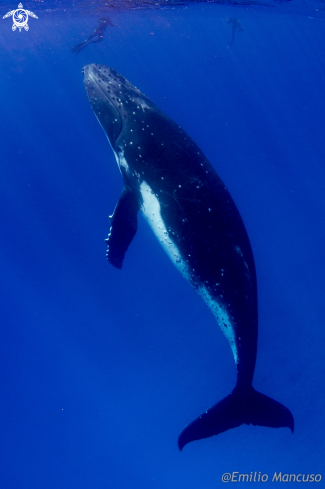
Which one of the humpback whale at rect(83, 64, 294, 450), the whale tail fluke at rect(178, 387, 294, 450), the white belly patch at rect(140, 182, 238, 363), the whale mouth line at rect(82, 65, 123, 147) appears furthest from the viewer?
the whale mouth line at rect(82, 65, 123, 147)

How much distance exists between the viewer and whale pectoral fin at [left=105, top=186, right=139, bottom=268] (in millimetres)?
5699

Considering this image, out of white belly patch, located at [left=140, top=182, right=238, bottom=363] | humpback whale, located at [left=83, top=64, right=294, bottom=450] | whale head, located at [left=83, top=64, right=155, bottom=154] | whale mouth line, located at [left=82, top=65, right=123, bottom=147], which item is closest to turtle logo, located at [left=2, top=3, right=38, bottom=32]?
whale mouth line, located at [left=82, top=65, right=123, bottom=147]

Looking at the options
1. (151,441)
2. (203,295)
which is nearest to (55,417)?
(151,441)

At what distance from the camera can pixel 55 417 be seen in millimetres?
16578

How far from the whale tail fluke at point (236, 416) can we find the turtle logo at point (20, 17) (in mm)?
24042

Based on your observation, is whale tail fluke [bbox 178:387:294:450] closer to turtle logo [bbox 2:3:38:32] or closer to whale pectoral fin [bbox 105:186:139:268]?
whale pectoral fin [bbox 105:186:139:268]

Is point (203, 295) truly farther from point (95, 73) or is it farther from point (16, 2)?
point (16, 2)

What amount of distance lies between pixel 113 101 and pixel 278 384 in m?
13.0

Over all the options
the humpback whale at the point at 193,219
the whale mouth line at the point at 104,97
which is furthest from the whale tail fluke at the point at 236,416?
the whale mouth line at the point at 104,97

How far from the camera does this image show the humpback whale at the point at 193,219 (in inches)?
173

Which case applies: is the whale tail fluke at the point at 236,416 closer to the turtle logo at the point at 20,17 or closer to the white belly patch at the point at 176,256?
the white belly patch at the point at 176,256

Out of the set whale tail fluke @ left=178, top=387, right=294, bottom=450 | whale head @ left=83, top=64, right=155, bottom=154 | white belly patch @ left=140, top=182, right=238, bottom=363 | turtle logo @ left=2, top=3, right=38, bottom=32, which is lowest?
whale tail fluke @ left=178, top=387, right=294, bottom=450

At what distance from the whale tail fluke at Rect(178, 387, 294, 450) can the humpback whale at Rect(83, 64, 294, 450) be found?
2 cm

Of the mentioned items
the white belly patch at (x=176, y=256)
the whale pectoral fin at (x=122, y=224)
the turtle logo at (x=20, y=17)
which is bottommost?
the white belly patch at (x=176, y=256)
